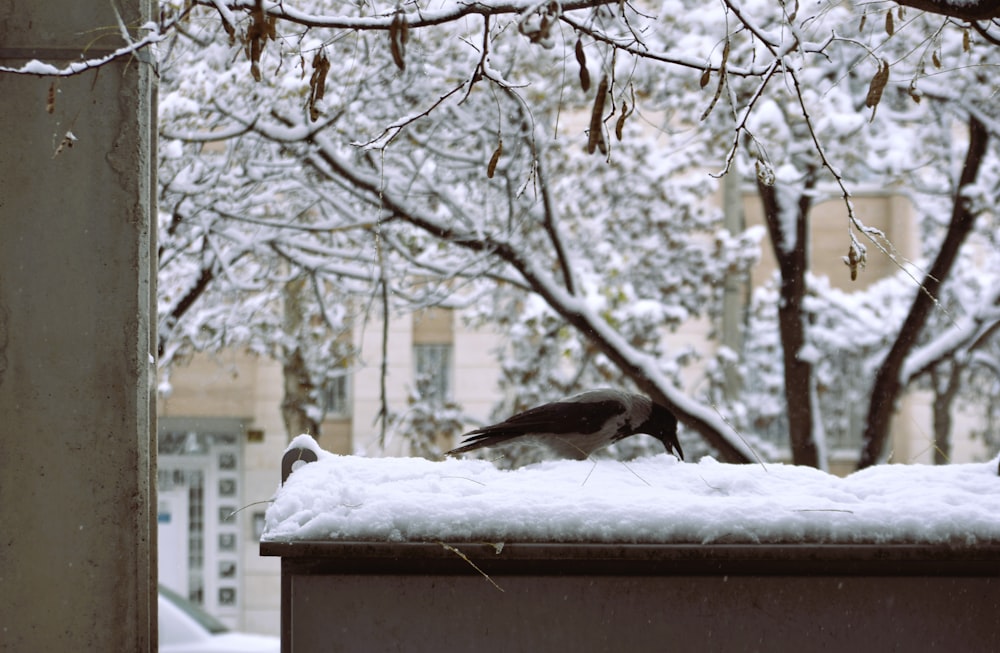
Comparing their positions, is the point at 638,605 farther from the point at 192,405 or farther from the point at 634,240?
the point at 192,405

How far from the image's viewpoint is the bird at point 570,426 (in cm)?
369

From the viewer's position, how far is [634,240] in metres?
12.0

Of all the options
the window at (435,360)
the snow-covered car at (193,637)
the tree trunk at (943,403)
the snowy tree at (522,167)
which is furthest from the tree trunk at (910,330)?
the window at (435,360)

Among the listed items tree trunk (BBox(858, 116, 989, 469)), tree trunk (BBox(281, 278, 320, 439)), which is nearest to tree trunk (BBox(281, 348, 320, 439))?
tree trunk (BBox(281, 278, 320, 439))

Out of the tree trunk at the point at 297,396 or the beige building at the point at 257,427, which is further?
the beige building at the point at 257,427

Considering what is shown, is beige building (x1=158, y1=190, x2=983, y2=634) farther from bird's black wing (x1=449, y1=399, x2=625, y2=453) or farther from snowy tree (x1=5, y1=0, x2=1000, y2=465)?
bird's black wing (x1=449, y1=399, x2=625, y2=453)

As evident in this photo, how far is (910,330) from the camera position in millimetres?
8062

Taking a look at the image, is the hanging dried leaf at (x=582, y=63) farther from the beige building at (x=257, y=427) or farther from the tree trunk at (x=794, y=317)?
the beige building at (x=257, y=427)

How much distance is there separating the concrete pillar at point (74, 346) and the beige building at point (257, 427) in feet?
46.6

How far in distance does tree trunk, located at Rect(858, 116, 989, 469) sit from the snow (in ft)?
17.5

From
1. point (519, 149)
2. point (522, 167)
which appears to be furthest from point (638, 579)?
point (522, 167)

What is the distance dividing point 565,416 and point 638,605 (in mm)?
1219

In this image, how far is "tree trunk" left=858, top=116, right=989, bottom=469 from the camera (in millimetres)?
8141

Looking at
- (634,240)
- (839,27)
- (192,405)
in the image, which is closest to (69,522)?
(839,27)
